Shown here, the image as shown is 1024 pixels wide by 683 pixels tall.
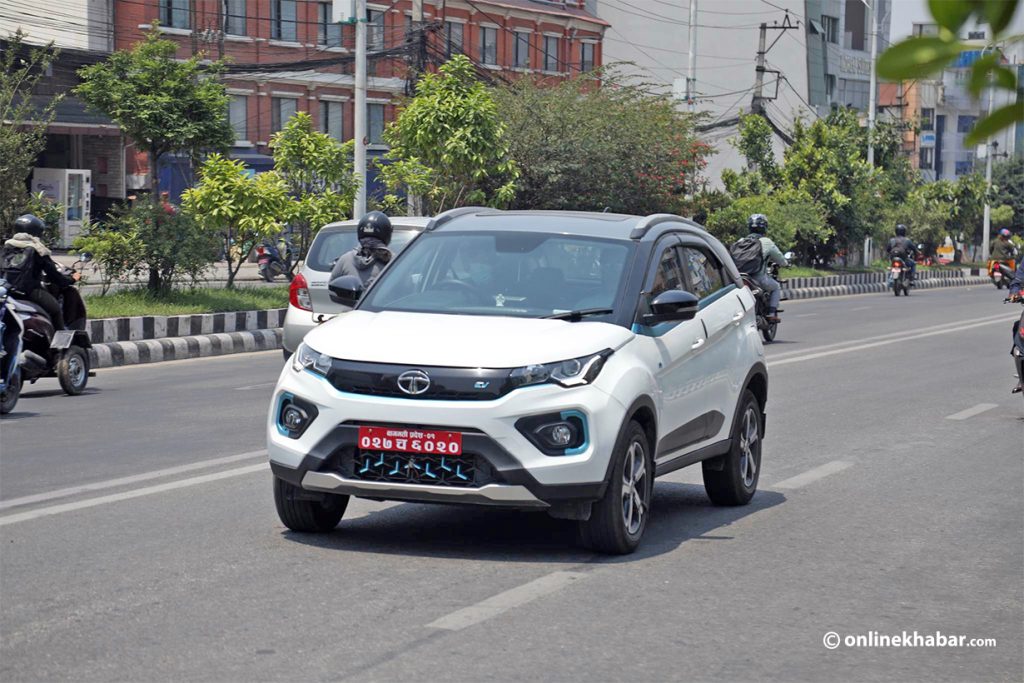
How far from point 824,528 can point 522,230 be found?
2082 millimetres

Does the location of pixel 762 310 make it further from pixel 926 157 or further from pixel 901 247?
pixel 926 157

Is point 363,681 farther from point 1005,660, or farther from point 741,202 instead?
point 741,202

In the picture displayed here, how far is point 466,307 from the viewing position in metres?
7.22

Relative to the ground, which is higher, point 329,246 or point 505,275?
point 505,275

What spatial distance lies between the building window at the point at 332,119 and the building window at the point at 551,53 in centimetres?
1178

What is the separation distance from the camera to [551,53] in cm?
6391

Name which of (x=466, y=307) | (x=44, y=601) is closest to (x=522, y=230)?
(x=466, y=307)

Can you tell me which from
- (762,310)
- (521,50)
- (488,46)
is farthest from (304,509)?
(521,50)

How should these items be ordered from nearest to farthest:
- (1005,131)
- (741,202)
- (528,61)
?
(1005,131) → (741,202) → (528,61)

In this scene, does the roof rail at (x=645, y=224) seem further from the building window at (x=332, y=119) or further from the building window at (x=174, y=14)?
the building window at (x=332, y=119)

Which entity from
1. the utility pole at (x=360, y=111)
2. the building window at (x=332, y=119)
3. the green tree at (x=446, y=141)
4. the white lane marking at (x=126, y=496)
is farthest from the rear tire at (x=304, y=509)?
the building window at (x=332, y=119)

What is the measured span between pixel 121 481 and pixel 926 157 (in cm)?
10201

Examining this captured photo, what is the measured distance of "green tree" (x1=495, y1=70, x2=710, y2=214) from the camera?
37.3m

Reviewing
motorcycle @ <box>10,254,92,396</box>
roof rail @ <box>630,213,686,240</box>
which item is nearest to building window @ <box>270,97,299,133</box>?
motorcycle @ <box>10,254,92,396</box>
